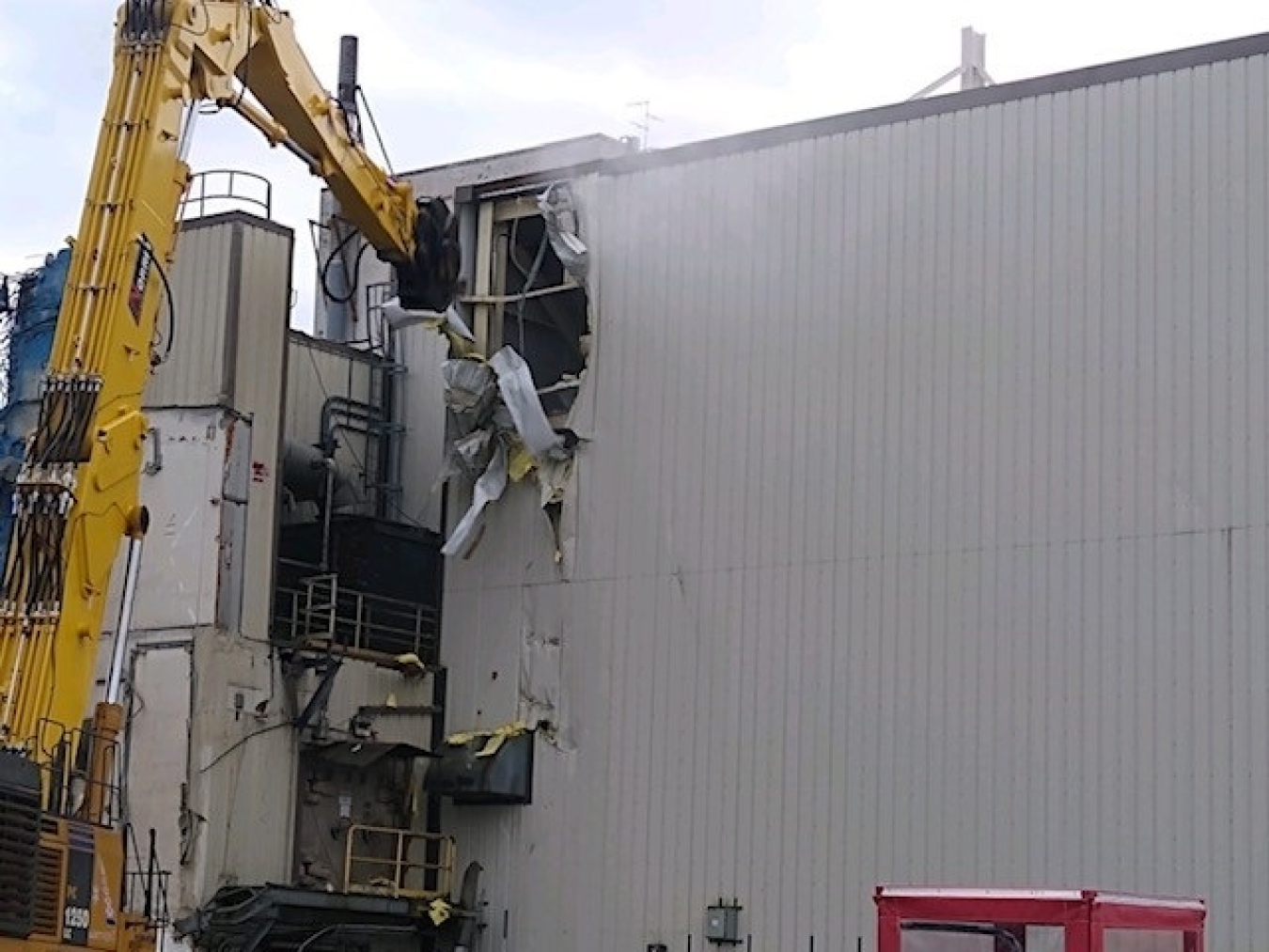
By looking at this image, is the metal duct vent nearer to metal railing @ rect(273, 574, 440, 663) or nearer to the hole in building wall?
metal railing @ rect(273, 574, 440, 663)

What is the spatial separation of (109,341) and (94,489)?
173 cm

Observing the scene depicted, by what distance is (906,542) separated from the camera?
91.0ft

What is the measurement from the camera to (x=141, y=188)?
80.6 feet

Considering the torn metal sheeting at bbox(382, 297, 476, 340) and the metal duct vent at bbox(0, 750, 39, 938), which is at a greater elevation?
the torn metal sheeting at bbox(382, 297, 476, 340)

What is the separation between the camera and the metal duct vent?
18.1 meters

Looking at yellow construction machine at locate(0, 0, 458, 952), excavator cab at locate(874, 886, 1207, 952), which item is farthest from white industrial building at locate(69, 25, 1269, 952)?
excavator cab at locate(874, 886, 1207, 952)

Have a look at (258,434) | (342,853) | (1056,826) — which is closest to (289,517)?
Result: (258,434)

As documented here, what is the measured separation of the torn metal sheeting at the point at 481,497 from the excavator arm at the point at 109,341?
539 cm

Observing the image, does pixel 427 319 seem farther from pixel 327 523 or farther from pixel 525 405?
pixel 327 523

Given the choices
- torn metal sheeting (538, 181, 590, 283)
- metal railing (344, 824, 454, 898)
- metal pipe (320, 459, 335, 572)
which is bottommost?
metal railing (344, 824, 454, 898)

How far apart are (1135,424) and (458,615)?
33.7ft

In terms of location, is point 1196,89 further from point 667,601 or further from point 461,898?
point 461,898

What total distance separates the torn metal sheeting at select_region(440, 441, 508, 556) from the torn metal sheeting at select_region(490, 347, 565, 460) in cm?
71

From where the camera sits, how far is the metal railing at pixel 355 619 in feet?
103
